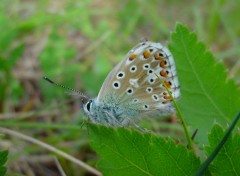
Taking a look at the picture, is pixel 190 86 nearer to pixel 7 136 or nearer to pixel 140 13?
pixel 7 136

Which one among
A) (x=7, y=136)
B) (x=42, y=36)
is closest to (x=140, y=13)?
(x=42, y=36)

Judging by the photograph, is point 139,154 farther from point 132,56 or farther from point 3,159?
point 132,56

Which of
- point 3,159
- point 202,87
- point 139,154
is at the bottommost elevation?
point 3,159

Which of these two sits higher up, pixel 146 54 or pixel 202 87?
pixel 146 54

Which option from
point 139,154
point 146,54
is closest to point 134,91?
point 146,54

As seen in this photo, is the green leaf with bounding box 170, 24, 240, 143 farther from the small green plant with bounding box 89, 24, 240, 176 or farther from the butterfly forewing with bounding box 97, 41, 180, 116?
the butterfly forewing with bounding box 97, 41, 180, 116
